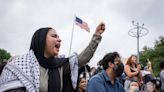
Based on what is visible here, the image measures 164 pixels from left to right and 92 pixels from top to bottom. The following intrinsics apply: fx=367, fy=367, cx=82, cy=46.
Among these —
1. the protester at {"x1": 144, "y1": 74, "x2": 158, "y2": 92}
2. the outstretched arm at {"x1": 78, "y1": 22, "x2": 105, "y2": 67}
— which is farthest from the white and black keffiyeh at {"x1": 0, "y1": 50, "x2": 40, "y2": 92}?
the protester at {"x1": 144, "y1": 74, "x2": 158, "y2": 92}

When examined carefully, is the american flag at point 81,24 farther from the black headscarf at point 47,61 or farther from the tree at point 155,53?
the tree at point 155,53

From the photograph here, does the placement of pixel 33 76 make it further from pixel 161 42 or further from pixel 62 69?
pixel 161 42

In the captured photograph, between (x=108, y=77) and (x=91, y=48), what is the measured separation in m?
1.97

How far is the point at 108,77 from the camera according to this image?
211 inches

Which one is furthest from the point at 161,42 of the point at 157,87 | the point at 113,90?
the point at 113,90

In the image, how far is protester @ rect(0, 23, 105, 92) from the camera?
10.7 feet

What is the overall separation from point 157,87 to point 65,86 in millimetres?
5972

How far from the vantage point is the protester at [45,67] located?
3.26 m

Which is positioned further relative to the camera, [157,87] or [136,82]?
[157,87]

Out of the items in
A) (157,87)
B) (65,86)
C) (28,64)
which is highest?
(28,64)

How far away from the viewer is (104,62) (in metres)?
5.69

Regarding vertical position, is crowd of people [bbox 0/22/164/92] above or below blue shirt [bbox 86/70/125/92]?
above

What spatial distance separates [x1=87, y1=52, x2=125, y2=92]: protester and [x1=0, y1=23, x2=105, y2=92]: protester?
1.62 metres

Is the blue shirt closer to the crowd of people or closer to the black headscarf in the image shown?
the crowd of people
